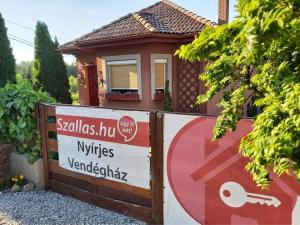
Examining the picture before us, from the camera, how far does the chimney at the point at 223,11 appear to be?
9773 millimetres

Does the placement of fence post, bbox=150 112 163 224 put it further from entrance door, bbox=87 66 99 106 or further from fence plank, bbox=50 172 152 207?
entrance door, bbox=87 66 99 106

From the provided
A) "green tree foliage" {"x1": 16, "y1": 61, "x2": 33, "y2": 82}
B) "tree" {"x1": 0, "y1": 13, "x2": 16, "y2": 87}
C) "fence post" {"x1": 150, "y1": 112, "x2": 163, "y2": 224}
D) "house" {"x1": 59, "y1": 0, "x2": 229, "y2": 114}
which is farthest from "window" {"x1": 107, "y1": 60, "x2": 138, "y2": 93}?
"fence post" {"x1": 150, "y1": 112, "x2": 163, "y2": 224}

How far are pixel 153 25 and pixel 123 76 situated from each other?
203 cm

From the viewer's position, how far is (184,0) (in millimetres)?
11023

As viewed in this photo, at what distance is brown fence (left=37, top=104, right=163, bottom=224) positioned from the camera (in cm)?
349

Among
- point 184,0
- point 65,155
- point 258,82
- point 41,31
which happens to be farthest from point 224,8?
point 41,31

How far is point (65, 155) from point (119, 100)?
5.72m

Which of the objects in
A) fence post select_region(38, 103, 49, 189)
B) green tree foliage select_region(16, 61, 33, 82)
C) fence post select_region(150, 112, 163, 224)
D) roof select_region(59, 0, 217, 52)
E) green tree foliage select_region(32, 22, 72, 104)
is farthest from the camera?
green tree foliage select_region(32, 22, 72, 104)

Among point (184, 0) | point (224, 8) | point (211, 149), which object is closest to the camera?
point (211, 149)

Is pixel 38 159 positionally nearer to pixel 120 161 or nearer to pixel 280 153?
pixel 120 161

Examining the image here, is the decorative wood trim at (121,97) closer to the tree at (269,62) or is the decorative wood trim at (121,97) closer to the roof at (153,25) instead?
the roof at (153,25)

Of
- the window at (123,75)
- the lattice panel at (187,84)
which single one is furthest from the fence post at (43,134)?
the lattice panel at (187,84)

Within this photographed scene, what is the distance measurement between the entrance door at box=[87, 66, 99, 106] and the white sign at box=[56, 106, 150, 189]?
7825 mm

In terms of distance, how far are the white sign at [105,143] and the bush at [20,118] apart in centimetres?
70
